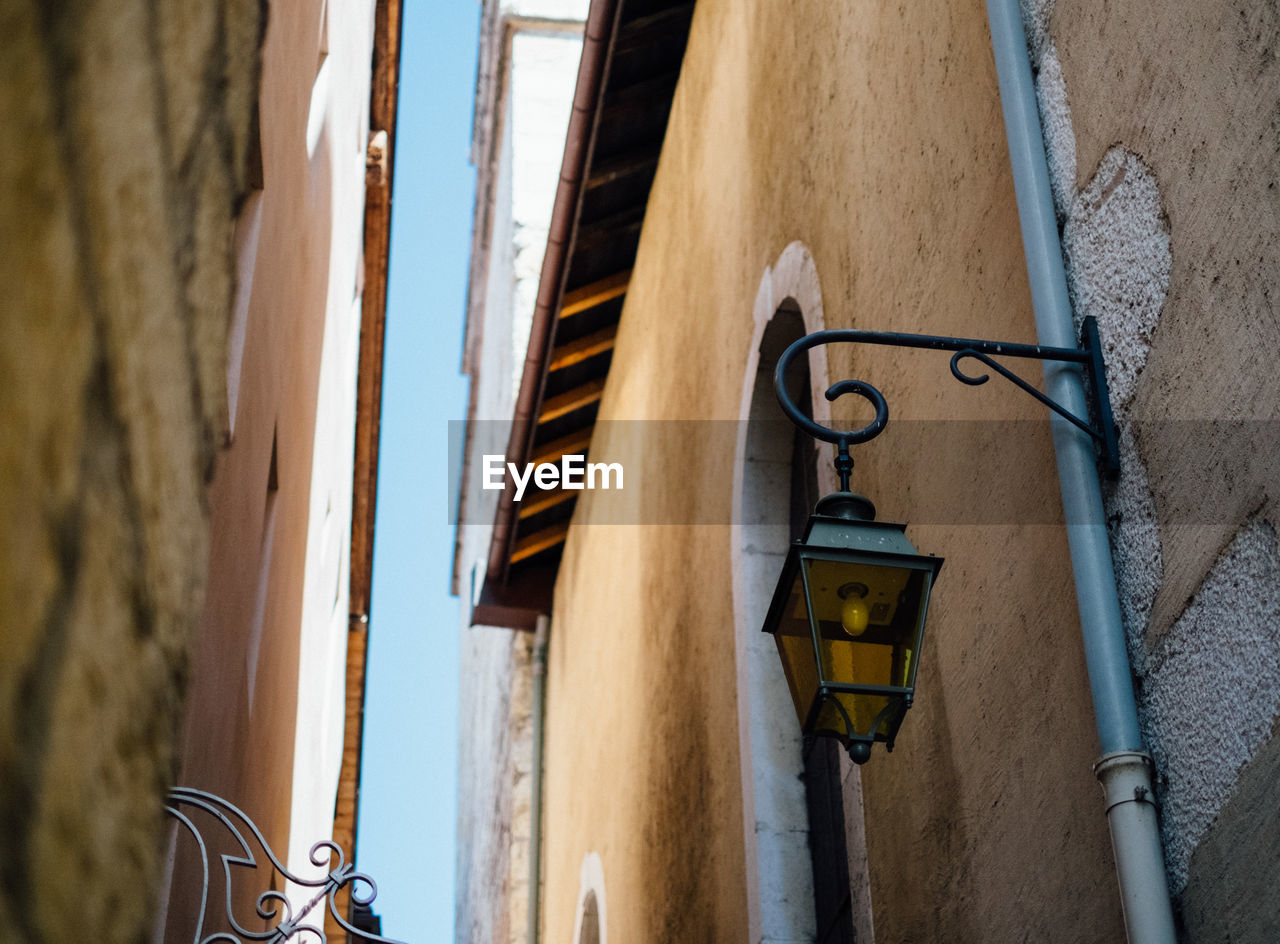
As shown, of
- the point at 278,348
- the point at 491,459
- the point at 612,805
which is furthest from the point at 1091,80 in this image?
the point at 491,459

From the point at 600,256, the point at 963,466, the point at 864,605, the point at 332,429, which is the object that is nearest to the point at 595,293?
the point at 600,256

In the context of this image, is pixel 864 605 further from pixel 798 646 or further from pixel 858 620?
pixel 798 646

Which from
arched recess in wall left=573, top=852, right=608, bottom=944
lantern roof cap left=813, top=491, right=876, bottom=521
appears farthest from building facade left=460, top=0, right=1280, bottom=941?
arched recess in wall left=573, top=852, right=608, bottom=944

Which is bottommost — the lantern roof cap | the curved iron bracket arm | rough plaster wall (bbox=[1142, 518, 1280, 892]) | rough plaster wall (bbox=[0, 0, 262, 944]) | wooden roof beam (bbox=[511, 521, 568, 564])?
rough plaster wall (bbox=[0, 0, 262, 944])

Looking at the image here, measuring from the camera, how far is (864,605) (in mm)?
2717

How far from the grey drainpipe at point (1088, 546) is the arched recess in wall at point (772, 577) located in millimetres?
1458

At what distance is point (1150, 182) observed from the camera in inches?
106

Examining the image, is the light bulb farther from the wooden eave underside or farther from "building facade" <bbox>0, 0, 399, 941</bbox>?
the wooden eave underside

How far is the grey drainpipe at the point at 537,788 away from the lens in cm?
1202

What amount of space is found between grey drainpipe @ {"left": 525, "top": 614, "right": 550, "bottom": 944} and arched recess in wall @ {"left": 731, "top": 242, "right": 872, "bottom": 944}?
6.94m

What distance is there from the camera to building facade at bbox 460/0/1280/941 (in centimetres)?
232

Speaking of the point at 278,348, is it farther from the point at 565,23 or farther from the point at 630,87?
the point at 565,23

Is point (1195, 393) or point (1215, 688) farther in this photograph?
point (1195, 393)

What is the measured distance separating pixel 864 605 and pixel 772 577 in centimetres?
288
